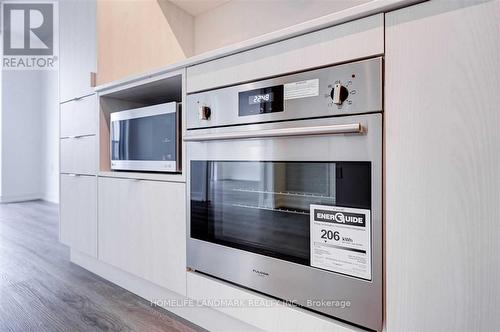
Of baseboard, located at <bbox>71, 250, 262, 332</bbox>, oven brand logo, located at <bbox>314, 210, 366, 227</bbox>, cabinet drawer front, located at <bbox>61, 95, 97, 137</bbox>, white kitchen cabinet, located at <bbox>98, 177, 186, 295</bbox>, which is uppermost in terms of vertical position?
cabinet drawer front, located at <bbox>61, 95, 97, 137</bbox>

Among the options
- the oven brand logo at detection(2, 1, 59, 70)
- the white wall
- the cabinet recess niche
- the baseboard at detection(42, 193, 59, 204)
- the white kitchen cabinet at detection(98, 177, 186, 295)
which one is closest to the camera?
the white kitchen cabinet at detection(98, 177, 186, 295)

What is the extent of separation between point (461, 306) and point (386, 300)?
0.52 feet

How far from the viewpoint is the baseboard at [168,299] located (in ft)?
3.77

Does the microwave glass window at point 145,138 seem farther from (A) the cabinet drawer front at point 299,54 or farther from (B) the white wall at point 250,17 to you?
(B) the white wall at point 250,17

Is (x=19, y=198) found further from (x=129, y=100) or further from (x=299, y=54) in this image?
(x=299, y=54)

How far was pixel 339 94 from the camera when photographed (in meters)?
0.81

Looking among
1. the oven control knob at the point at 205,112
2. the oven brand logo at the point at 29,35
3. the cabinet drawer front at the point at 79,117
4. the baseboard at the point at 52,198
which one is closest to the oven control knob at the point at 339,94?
the oven control knob at the point at 205,112

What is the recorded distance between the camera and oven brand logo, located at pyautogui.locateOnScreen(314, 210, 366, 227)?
80 centimetres

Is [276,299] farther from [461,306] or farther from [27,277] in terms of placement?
[27,277]

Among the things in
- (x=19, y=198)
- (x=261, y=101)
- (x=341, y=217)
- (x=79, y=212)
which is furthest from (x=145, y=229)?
(x=19, y=198)

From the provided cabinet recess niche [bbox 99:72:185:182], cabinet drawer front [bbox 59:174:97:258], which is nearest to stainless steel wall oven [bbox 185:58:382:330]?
cabinet recess niche [bbox 99:72:185:182]

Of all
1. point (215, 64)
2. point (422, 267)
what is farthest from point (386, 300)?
point (215, 64)

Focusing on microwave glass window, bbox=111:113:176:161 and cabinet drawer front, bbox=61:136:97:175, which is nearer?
microwave glass window, bbox=111:113:176:161

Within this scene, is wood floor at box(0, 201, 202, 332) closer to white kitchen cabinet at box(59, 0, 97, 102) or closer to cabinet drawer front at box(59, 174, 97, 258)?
cabinet drawer front at box(59, 174, 97, 258)
